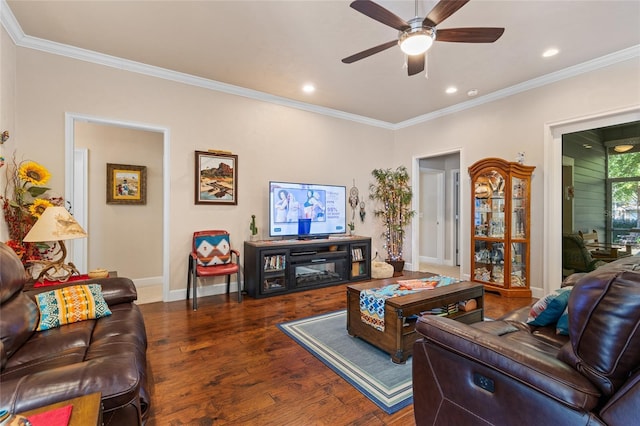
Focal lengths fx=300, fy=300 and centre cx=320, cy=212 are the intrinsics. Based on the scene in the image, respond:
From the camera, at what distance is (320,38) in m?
3.02

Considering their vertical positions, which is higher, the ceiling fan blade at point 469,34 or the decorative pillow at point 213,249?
the ceiling fan blade at point 469,34

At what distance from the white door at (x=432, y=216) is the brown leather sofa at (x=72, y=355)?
592 centimetres

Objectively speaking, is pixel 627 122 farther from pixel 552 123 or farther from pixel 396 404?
pixel 396 404

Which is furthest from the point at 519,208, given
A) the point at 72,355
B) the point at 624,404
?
the point at 72,355

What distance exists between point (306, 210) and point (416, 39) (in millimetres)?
2962

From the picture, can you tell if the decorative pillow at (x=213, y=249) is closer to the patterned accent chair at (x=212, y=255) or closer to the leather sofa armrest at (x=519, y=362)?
the patterned accent chair at (x=212, y=255)

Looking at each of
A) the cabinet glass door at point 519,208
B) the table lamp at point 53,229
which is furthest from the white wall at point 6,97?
the cabinet glass door at point 519,208

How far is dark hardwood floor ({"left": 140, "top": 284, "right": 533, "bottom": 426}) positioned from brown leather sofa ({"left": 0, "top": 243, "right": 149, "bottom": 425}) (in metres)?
0.41

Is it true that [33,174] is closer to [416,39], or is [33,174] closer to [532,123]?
[416,39]

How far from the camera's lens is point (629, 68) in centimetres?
330

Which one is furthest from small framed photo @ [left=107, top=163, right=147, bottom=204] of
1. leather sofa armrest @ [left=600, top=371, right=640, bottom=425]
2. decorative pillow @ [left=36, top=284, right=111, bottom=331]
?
leather sofa armrest @ [left=600, top=371, right=640, bottom=425]

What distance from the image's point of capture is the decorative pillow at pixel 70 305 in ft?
6.16

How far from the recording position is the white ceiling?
2.59 metres

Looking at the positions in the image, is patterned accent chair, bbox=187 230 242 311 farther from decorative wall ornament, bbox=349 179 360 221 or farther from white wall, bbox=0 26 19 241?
decorative wall ornament, bbox=349 179 360 221
